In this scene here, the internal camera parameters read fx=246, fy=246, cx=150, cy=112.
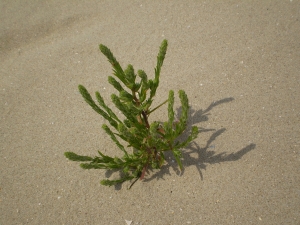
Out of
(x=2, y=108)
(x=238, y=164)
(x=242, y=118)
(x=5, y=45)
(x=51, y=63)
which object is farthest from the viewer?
(x=5, y=45)

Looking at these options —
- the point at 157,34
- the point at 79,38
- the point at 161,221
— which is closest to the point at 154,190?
the point at 161,221

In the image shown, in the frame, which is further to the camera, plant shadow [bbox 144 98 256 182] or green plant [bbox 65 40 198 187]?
plant shadow [bbox 144 98 256 182]

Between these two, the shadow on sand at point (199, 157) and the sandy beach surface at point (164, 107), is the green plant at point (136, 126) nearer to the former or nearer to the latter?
the shadow on sand at point (199, 157)

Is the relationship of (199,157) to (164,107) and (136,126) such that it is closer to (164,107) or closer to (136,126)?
(164,107)

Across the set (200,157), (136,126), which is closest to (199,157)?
(200,157)

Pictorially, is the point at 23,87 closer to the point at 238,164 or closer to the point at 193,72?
the point at 193,72

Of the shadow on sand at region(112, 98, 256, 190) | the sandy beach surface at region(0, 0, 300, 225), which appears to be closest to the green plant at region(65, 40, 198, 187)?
the shadow on sand at region(112, 98, 256, 190)

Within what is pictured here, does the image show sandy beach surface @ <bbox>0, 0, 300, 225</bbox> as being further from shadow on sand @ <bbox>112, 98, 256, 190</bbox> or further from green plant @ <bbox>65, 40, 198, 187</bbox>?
green plant @ <bbox>65, 40, 198, 187</bbox>

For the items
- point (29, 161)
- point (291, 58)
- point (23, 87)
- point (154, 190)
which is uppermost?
point (23, 87)
